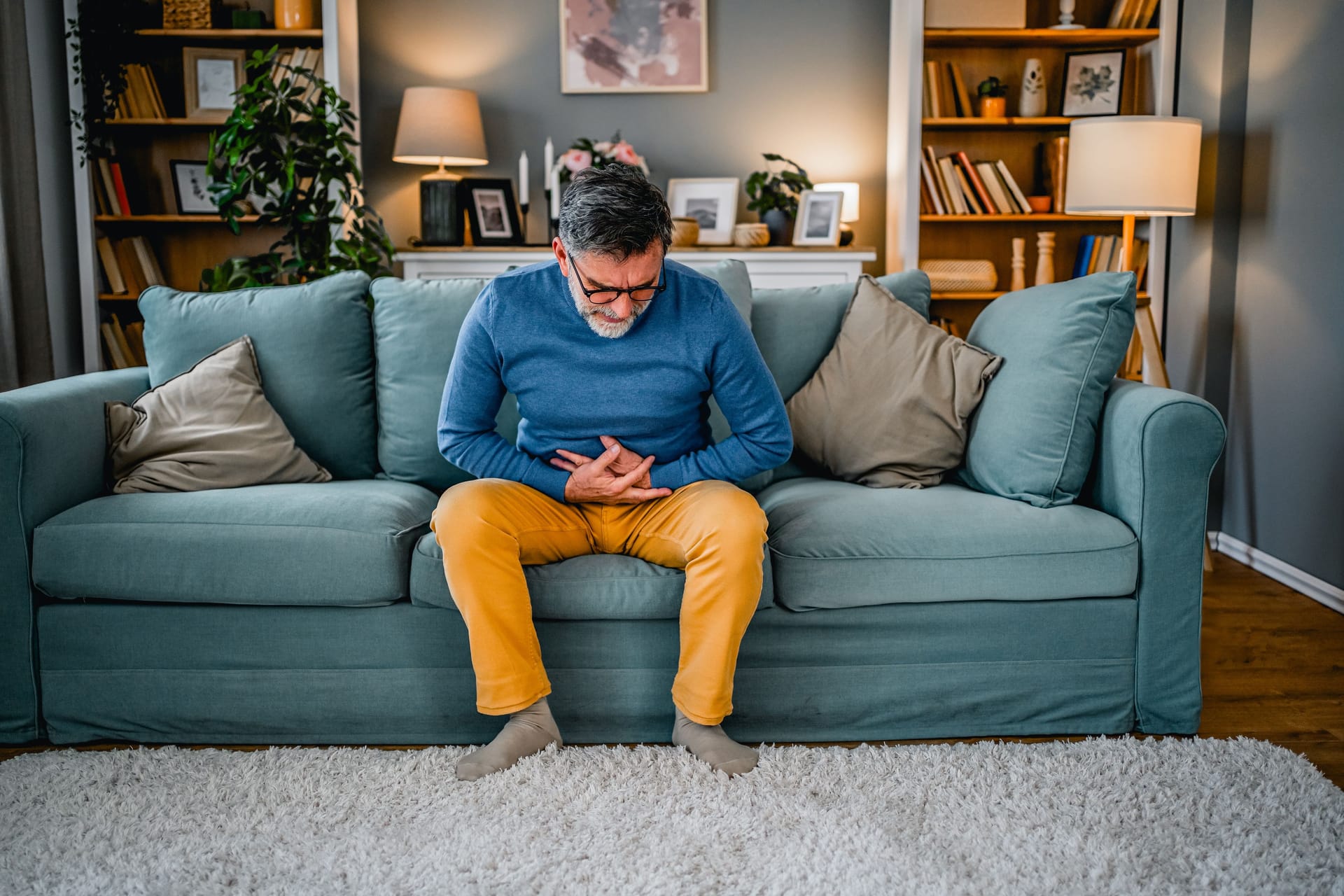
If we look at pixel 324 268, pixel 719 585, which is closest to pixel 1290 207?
pixel 719 585

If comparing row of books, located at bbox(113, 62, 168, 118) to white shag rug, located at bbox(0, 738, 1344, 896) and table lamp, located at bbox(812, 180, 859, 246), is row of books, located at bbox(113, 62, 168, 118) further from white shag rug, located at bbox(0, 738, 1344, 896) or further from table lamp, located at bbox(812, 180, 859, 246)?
white shag rug, located at bbox(0, 738, 1344, 896)

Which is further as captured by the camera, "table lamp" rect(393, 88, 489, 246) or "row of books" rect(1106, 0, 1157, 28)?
"table lamp" rect(393, 88, 489, 246)

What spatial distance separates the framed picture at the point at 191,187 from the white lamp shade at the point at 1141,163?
3.32 metres

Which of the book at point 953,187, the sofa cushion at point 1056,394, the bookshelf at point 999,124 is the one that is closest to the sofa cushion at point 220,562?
the sofa cushion at point 1056,394

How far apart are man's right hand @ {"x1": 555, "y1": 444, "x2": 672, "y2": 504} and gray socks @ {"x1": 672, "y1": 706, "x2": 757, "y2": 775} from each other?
0.38m

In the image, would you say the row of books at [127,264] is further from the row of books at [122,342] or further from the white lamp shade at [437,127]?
the white lamp shade at [437,127]

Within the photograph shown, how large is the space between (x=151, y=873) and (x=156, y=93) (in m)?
3.57

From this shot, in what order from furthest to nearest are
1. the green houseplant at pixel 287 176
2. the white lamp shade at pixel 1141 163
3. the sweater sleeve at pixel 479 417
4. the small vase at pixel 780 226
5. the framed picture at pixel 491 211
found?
the framed picture at pixel 491 211 < the small vase at pixel 780 226 < the green houseplant at pixel 287 176 < the white lamp shade at pixel 1141 163 < the sweater sleeve at pixel 479 417

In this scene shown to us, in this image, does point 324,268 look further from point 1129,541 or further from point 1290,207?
point 1290,207

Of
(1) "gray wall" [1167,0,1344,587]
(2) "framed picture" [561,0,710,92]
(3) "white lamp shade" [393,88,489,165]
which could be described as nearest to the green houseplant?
(3) "white lamp shade" [393,88,489,165]

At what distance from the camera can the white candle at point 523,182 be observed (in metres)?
4.08

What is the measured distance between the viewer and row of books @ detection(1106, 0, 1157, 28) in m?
3.95

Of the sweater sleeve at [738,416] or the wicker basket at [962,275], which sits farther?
the wicker basket at [962,275]

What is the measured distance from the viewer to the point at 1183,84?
3830mm
